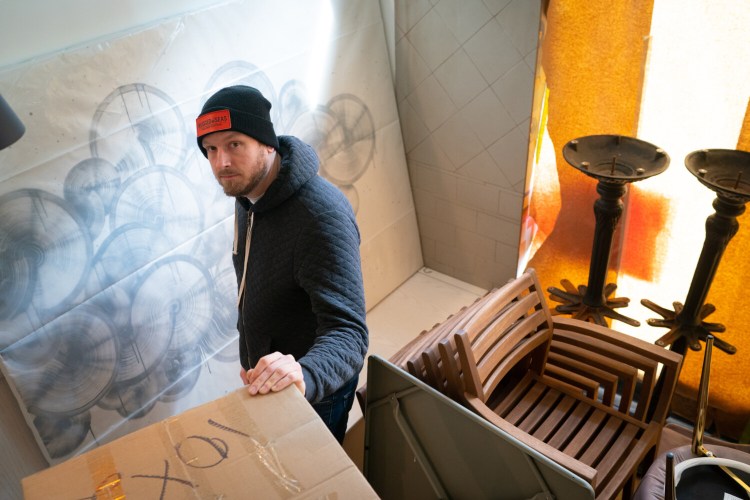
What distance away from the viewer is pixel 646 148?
2207 millimetres

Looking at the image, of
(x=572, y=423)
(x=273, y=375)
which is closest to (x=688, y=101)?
(x=572, y=423)

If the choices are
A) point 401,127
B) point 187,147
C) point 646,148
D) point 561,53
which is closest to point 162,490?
point 187,147

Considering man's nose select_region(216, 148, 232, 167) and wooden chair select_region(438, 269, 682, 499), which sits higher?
man's nose select_region(216, 148, 232, 167)

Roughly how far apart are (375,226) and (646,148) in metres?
1.29

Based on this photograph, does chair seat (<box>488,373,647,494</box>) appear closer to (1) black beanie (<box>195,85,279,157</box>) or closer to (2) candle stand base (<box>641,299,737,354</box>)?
(2) candle stand base (<box>641,299,737,354</box>)

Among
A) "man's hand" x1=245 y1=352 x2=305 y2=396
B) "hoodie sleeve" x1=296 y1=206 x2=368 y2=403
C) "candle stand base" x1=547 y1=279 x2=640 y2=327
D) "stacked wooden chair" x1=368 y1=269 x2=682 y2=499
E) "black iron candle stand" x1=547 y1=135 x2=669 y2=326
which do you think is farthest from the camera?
"candle stand base" x1=547 y1=279 x2=640 y2=327

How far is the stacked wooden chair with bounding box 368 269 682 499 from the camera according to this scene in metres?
1.73

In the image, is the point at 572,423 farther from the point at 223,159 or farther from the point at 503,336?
the point at 223,159

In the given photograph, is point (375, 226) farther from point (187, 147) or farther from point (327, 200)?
point (327, 200)

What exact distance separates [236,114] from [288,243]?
360 mm

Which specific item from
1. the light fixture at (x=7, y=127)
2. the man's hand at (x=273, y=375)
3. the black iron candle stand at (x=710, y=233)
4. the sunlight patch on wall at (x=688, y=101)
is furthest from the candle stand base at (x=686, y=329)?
the light fixture at (x=7, y=127)

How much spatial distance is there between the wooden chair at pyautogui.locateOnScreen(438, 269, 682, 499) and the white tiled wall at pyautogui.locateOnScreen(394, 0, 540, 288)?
923 millimetres

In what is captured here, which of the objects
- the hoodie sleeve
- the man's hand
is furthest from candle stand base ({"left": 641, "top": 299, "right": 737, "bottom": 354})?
the man's hand

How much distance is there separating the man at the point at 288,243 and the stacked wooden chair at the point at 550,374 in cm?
32
